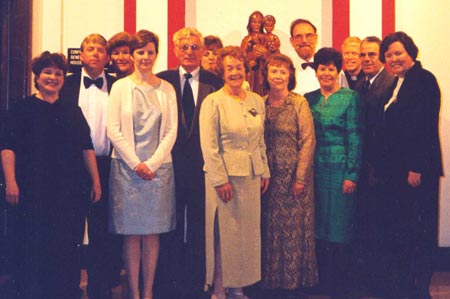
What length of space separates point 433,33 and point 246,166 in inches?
97.3

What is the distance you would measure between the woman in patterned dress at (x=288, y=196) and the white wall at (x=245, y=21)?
1.59 m

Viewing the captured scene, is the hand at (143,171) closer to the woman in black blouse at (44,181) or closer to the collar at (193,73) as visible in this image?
the woman in black blouse at (44,181)

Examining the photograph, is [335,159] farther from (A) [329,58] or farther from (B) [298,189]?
(A) [329,58]

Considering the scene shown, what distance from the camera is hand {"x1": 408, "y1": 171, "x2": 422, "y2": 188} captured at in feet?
10.1

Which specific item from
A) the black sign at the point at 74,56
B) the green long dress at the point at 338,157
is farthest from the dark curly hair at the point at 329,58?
the black sign at the point at 74,56

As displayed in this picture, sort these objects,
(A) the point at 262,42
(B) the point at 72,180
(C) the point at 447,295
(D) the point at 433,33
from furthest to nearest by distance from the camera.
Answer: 1. (D) the point at 433,33
2. (A) the point at 262,42
3. (C) the point at 447,295
4. (B) the point at 72,180

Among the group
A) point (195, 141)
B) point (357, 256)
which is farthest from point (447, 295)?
point (195, 141)

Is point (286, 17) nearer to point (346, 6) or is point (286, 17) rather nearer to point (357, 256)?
point (346, 6)

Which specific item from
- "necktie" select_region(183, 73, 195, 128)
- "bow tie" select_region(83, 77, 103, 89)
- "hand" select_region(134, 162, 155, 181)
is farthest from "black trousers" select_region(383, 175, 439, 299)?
"bow tie" select_region(83, 77, 103, 89)

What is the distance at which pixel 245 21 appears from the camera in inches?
185

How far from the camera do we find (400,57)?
3.15 meters

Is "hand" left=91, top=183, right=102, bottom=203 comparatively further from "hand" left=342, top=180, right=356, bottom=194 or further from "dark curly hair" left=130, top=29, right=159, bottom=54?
"hand" left=342, top=180, right=356, bottom=194

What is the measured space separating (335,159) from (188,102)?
0.99m

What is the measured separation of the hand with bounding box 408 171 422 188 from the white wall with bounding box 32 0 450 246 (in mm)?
1612
